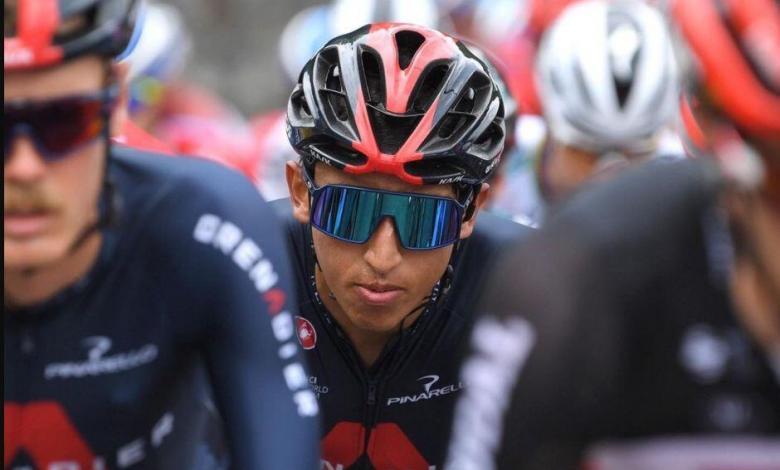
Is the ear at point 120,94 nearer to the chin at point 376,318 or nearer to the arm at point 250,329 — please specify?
the arm at point 250,329

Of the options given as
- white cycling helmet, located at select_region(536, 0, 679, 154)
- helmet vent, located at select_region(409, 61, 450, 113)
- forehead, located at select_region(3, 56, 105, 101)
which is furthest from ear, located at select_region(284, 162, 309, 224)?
white cycling helmet, located at select_region(536, 0, 679, 154)

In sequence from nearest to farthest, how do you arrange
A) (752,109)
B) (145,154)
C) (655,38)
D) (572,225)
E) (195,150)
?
(752,109), (572,225), (145,154), (655,38), (195,150)

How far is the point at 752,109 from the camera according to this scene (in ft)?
10.3

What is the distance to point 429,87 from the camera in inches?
207

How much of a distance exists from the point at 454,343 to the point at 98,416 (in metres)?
1.50

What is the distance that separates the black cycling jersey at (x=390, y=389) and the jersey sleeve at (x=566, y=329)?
183 cm

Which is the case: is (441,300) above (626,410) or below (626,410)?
below

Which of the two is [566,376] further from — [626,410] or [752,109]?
[752,109]

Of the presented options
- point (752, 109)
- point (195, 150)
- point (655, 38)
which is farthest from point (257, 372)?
point (195, 150)

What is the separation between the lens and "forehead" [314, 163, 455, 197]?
4.96 m

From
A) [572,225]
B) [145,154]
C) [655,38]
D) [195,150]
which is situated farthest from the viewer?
[195,150]

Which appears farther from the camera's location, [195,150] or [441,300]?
[195,150]

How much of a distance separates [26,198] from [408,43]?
76.6 inches

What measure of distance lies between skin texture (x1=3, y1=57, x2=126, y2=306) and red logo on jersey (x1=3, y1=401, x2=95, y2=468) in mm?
270
